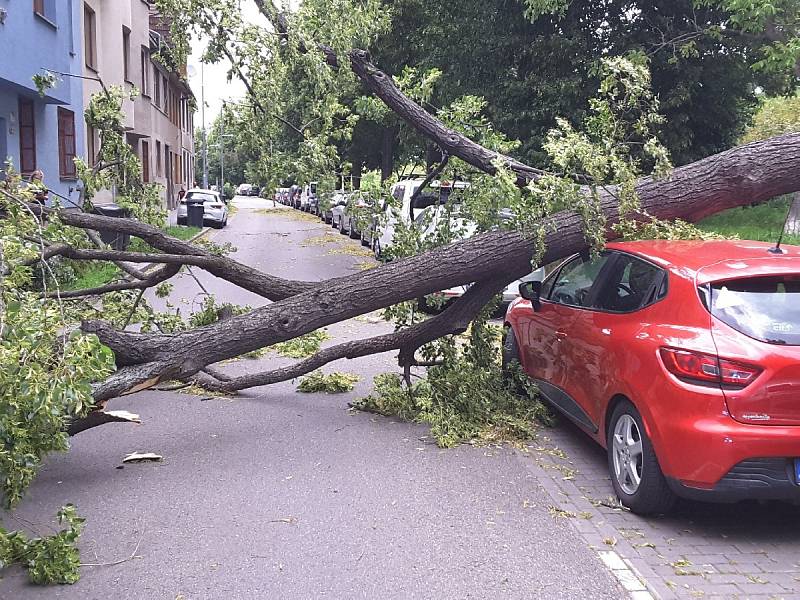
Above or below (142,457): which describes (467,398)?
above

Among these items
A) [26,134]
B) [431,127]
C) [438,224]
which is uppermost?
[26,134]

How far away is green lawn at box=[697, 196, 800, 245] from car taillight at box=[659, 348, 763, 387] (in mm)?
14881

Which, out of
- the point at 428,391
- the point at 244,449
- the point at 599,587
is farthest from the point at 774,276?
the point at 244,449

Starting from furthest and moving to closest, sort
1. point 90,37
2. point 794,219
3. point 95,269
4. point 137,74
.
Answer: point 137,74, point 90,37, point 794,219, point 95,269

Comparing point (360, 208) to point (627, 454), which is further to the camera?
point (360, 208)

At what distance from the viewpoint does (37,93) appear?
16.5 metres

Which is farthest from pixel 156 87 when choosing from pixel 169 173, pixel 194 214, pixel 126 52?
pixel 194 214

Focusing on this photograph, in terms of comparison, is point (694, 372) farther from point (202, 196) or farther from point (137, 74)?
point (202, 196)

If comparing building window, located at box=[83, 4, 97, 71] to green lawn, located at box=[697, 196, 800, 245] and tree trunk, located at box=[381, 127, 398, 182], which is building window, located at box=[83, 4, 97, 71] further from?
green lawn, located at box=[697, 196, 800, 245]

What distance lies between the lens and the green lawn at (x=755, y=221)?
19219 millimetres

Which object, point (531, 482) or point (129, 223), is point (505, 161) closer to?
point (531, 482)

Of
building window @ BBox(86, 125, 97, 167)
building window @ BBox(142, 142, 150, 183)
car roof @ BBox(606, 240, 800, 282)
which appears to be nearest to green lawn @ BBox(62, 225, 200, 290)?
car roof @ BBox(606, 240, 800, 282)

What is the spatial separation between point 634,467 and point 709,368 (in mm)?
910

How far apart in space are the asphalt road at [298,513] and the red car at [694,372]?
0.65m
